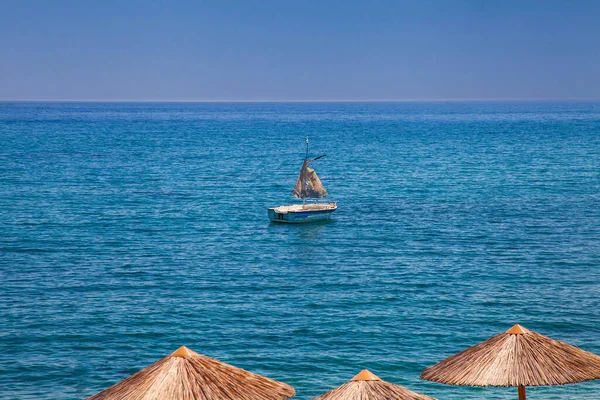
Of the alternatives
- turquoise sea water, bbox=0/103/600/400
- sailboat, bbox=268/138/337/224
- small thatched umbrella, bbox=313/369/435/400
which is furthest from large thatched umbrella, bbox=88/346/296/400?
sailboat, bbox=268/138/337/224

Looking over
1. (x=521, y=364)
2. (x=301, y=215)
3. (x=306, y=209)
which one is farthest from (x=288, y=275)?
(x=521, y=364)

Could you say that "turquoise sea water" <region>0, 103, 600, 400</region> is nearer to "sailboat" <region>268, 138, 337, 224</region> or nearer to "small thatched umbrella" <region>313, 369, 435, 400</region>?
"sailboat" <region>268, 138, 337, 224</region>

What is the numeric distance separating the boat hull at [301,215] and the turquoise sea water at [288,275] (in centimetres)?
89

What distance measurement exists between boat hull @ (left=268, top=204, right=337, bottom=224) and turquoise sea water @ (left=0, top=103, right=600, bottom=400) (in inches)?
35.1

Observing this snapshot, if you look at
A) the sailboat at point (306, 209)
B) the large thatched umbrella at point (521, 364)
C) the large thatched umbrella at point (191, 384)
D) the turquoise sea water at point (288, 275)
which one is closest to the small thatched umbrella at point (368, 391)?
the large thatched umbrella at point (191, 384)

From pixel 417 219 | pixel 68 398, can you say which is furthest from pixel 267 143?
pixel 68 398

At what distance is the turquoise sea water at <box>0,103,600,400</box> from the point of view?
35188mm

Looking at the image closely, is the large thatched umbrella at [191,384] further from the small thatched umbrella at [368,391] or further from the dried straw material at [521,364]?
the dried straw material at [521,364]

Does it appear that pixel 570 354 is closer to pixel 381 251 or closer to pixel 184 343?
pixel 184 343

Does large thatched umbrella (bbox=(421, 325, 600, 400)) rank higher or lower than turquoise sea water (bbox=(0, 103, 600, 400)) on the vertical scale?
higher

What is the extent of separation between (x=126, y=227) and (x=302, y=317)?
29023mm

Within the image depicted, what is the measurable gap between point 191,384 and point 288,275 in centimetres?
3341

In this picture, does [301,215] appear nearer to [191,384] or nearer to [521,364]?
[521,364]

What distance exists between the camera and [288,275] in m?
50.6
